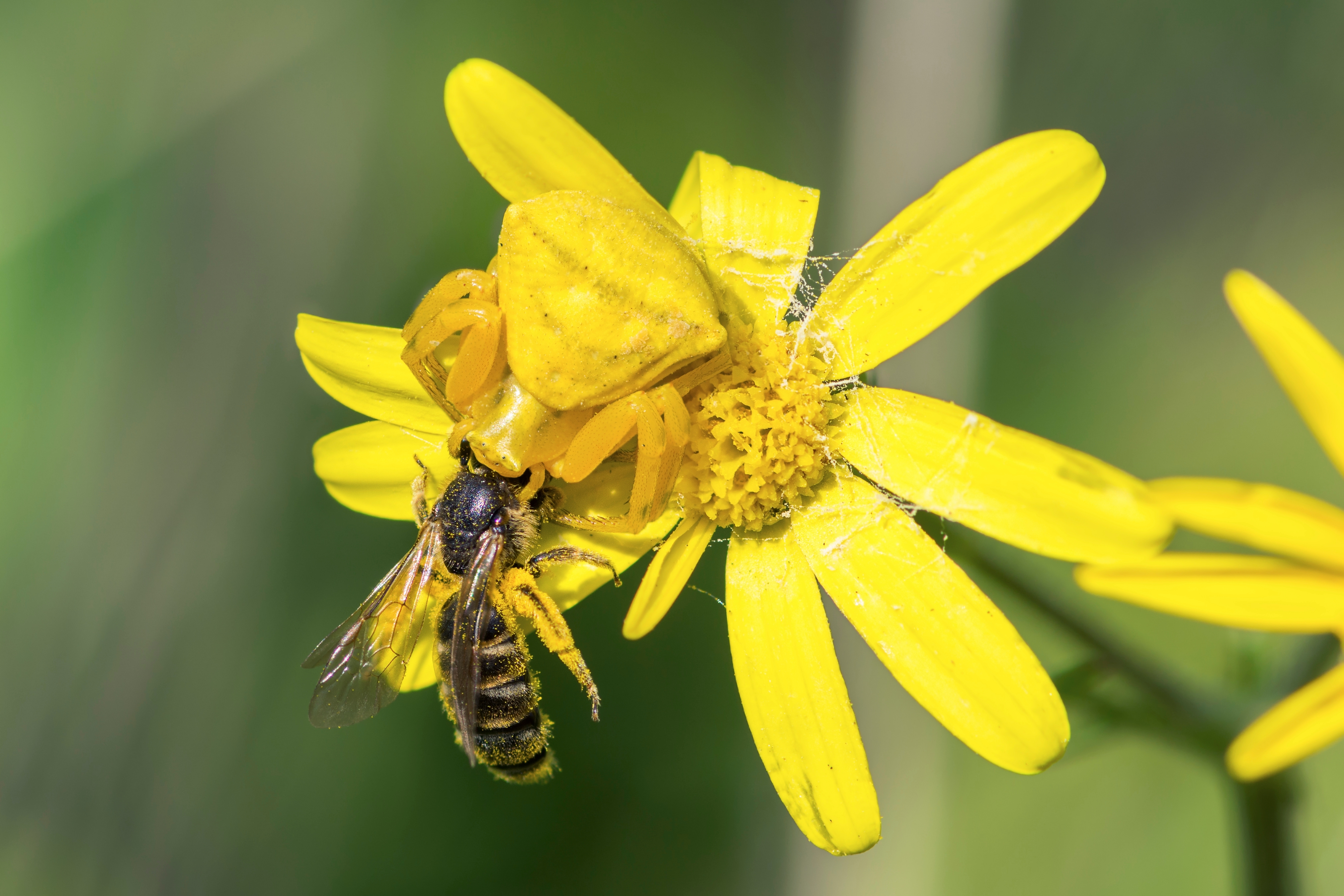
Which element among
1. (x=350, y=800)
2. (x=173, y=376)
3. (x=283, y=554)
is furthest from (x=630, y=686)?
(x=173, y=376)

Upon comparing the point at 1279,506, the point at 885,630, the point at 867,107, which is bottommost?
the point at 885,630

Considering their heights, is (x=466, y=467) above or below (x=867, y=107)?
below

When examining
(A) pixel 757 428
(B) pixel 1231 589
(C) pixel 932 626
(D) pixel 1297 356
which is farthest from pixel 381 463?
(D) pixel 1297 356

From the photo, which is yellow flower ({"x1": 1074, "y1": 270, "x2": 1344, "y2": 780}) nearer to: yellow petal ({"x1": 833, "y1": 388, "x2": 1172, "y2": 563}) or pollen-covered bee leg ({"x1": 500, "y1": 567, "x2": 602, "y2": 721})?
yellow petal ({"x1": 833, "y1": 388, "x2": 1172, "y2": 563})

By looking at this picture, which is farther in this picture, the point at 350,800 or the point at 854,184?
the point at 854,184

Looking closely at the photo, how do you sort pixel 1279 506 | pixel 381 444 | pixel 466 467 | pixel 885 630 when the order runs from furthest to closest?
pixel 381 444
pixel 466 467
pixel 885 630
pixel 1279 506

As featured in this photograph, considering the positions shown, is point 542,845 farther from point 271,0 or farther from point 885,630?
point 271,0

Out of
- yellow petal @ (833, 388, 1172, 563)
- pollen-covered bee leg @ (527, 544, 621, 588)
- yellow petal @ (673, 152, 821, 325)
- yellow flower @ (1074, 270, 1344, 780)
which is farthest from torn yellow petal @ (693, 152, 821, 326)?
yellow flower @ (1074, 270, 1344, 780)

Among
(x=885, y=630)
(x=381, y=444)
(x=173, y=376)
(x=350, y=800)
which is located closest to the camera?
(x=885, y=630)
